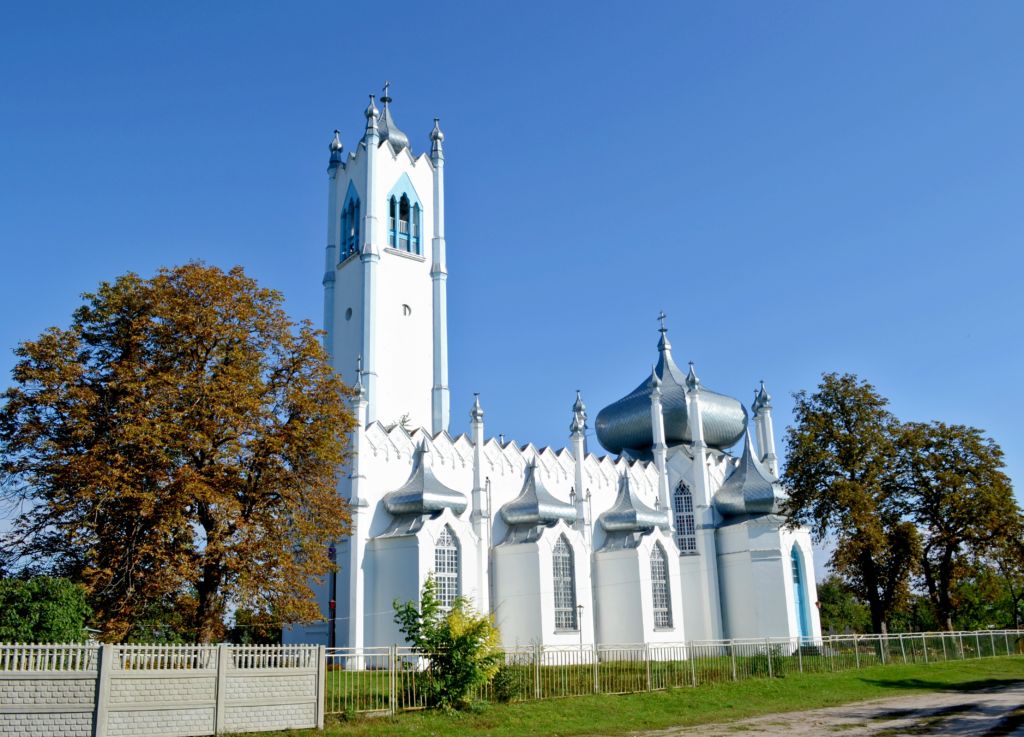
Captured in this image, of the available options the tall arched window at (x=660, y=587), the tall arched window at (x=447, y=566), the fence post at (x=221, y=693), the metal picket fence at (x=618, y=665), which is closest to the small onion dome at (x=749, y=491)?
the tall arched window at (x=660, y=587)

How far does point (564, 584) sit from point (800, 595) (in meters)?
11.9

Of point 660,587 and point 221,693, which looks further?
point 660,587

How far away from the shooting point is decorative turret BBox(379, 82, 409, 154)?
135 ft

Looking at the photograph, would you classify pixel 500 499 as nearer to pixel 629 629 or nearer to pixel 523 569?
pixel 523 569

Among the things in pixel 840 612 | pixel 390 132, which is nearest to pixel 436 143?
pixel 390 132

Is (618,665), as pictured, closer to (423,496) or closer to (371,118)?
(423,496)

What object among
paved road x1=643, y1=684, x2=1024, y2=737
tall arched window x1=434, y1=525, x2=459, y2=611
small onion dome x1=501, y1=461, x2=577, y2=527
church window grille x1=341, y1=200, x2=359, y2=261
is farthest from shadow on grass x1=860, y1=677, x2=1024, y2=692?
church window grille x1=341, y1=200, x2=359, y2=261

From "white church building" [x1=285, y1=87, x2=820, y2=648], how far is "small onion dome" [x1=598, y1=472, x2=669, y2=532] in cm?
7

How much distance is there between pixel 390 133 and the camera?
41594 millimetres

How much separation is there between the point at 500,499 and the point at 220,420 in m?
16.8

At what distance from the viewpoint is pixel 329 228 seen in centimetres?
4109

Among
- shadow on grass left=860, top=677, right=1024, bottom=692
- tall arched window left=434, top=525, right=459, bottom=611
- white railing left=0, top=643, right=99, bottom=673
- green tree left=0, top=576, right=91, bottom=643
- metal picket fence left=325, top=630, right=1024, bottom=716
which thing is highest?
tall arched window left=434, top=525, right=459, bottom=611

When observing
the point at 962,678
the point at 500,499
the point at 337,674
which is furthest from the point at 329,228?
the point at 962,678

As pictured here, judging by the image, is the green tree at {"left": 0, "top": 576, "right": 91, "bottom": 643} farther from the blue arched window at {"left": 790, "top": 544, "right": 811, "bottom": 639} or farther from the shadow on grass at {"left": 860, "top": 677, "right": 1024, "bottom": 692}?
the blue arched window at {"left": 790, "top": 544, "right": 811, "bottom": 639}
